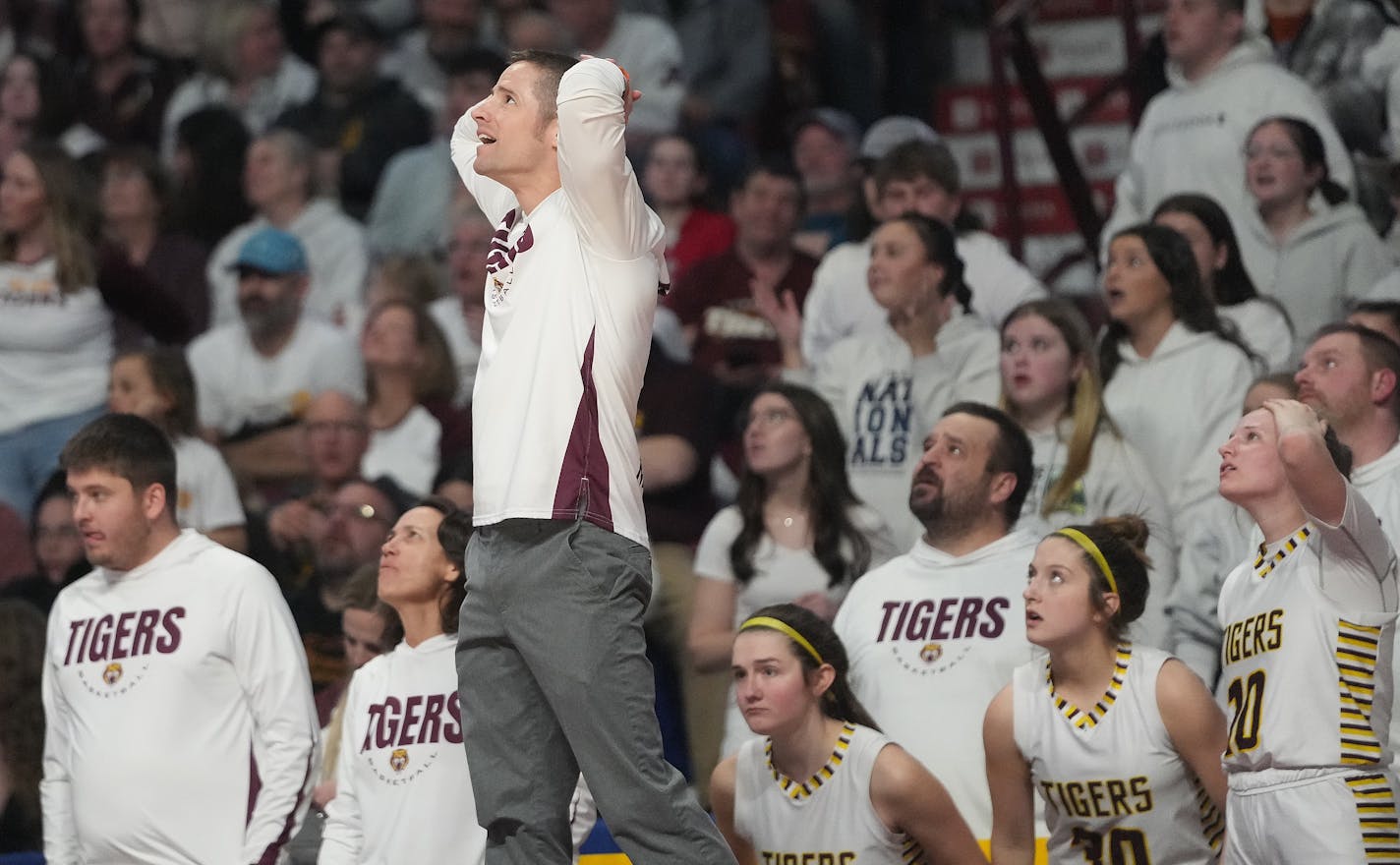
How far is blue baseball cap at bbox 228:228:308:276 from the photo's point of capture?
942 cm

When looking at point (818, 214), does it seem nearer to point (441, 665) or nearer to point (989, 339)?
point (989, 339)

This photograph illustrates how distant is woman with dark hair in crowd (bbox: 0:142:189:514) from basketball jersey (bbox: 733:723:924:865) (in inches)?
166

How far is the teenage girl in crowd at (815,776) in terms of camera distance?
5.68 meters

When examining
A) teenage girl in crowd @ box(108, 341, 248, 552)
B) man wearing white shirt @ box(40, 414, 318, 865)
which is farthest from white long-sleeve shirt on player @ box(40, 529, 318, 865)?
teenage girl in crowd @ box(108, 341, 248, 552)

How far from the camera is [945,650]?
20.7 ft

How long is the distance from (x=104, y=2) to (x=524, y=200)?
25.7ft

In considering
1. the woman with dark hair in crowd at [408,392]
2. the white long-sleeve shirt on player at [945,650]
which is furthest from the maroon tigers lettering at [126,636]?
the woman with dark hair in crowd at [408,392]

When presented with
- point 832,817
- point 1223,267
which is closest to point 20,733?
point 832,817

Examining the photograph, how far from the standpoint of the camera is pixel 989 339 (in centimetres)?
788

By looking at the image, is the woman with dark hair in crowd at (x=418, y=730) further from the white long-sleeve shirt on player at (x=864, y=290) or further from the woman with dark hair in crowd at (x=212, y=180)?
the woman with dark hair in crowd at (x=212, y=180)

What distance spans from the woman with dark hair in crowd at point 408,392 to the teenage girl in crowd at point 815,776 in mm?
2888

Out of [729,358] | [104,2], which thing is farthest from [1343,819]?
[104,2]

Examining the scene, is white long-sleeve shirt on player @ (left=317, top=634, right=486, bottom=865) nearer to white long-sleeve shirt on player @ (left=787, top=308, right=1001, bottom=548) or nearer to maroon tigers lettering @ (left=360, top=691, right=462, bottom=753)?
maroon tigers lettering @ (left=360, top=691, right=462, bottom=753)

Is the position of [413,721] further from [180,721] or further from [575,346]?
[575,346]
